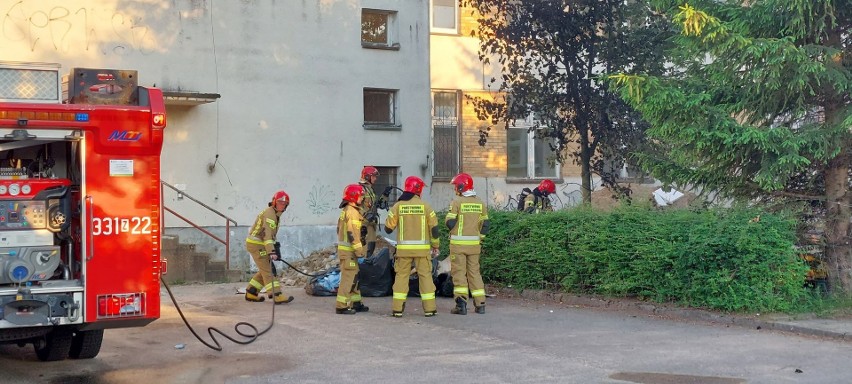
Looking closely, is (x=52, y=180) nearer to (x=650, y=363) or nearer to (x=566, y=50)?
(x=650, y=363)

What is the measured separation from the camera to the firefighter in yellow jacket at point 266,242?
1429 cm

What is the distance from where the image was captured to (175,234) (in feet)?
63.1

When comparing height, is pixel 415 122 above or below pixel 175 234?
above

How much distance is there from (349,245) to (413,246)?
2.96ft

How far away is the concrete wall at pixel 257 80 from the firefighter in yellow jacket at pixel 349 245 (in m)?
7.30

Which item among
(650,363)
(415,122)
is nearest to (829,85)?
(650,363)

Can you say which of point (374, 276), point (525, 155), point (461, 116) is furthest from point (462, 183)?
point (525, 155)

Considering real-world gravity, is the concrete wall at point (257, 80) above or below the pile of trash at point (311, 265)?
above

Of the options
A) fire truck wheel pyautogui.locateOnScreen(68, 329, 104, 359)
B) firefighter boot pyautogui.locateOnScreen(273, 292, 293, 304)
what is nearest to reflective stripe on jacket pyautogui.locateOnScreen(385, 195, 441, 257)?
firefighter boot pyautogui.locateOnScreen(273, 292, 293, 304)

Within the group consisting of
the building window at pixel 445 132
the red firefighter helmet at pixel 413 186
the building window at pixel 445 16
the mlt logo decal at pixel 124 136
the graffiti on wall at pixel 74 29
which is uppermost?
the building window at pixel 445 16

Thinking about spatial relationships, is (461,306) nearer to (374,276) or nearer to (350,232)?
(350,232)

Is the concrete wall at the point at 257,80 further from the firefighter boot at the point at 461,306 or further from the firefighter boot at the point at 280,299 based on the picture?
the firefighter boot at the point at 461,306

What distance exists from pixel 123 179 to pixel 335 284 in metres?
7.58

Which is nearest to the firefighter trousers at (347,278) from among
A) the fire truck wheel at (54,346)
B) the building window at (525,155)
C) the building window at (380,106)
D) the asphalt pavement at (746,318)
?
the asphalt pavement at (746,318)
